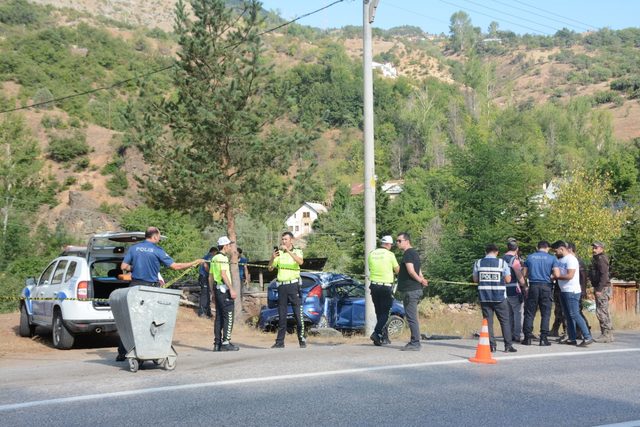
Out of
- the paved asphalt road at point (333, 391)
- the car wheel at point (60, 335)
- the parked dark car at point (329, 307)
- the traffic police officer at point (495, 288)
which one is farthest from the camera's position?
→ the parked dark car at point (329, 307)

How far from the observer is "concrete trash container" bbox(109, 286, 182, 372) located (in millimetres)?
10438

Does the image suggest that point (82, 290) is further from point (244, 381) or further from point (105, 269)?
point (244, 381)

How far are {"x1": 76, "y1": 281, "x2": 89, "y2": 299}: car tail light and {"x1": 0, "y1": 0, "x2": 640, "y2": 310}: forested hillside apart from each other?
7.13 meters

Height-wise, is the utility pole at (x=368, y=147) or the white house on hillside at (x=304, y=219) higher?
the white house on hillside at (x=304, y=219)

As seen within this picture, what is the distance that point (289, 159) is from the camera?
2238 cm

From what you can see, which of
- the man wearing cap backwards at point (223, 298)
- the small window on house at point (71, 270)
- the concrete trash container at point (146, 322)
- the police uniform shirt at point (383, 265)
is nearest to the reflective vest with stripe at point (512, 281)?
the police uniform shirt at point (383, 265)

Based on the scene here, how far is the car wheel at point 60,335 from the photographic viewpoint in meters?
14.7

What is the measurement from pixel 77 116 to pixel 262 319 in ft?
249

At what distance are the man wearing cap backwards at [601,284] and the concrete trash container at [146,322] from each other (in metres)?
8.01

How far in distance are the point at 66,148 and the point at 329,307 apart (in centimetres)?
6604

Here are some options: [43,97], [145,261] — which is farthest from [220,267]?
[43,97]

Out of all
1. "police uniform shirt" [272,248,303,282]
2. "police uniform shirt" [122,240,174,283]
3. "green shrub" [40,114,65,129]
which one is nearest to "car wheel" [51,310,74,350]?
"police uniform shirt" [122,240,174,283]

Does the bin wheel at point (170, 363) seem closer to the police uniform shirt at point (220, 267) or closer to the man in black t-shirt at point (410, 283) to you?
the police uniform shirt at point (220, 267)

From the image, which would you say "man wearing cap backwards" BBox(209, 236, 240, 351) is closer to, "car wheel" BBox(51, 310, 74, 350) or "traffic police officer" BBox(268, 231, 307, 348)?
"traffic police officer" BBox(268, 231, 307, 348)
